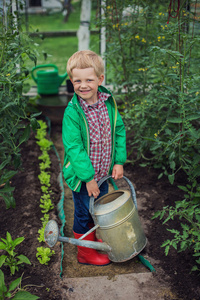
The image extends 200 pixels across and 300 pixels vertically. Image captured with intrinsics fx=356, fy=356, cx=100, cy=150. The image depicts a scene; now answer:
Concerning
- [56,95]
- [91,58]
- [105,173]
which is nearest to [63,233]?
[105,173]

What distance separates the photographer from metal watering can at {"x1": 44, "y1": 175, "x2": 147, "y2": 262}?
7.02ft

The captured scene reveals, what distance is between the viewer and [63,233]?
2.60 metres

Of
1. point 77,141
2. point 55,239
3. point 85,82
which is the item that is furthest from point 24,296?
point 85,82

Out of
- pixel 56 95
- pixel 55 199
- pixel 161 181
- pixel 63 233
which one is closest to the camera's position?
pixel 63 233

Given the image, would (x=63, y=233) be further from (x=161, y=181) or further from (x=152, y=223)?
(x=161, y=181)

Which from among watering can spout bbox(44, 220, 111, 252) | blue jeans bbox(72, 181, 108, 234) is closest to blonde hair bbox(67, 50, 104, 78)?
blue jeans bbox(72, 181, 108, 234)

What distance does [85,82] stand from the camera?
2143 mm

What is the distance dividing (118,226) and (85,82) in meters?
0.89

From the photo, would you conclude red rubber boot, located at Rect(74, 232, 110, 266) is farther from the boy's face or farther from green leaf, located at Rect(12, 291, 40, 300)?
the boy's face

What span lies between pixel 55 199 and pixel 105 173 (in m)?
0.83

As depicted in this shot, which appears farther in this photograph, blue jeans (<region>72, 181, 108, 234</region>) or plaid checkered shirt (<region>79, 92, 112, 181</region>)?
blue jeans (<region>72, 181, 108, 234</region>)

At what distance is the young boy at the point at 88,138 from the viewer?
213 centimetres

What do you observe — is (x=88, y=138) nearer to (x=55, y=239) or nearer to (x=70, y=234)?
(x=55, y=239)

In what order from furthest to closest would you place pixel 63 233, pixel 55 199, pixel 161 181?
1. pixel 161 181
2. pixel 55 199
3. pixel 63 233
